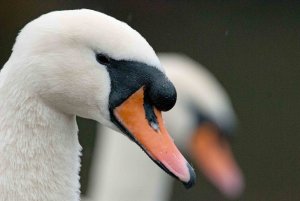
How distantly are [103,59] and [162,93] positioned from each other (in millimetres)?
179

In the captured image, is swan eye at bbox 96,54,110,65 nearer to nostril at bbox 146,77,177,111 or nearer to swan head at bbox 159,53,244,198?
nostril at bbox 146,77,177,111

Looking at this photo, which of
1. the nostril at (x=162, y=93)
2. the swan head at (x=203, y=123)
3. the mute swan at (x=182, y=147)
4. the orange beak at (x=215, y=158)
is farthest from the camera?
the orange beak at (x=215, y=158)

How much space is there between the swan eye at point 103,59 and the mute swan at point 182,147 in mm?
3325

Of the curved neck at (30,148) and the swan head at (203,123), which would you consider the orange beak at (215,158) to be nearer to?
the swan head at (203,123)

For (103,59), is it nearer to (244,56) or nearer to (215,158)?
(215,158)

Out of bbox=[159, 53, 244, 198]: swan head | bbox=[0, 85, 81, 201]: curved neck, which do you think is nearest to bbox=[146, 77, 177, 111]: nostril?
bbox=[0, 85, 81, 201]: curved neck

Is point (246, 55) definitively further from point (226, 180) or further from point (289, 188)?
point (226, 180)

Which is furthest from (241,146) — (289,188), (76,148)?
(76,148)

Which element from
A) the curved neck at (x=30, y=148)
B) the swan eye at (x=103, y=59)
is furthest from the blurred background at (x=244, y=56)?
the swan eye at (x=103, y=59)

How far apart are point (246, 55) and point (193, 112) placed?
26.8 feet

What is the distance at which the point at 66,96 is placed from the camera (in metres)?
3.12

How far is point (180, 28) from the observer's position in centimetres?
1612

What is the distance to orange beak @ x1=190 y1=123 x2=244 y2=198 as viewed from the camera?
7.13m

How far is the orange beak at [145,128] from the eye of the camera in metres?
3.09
